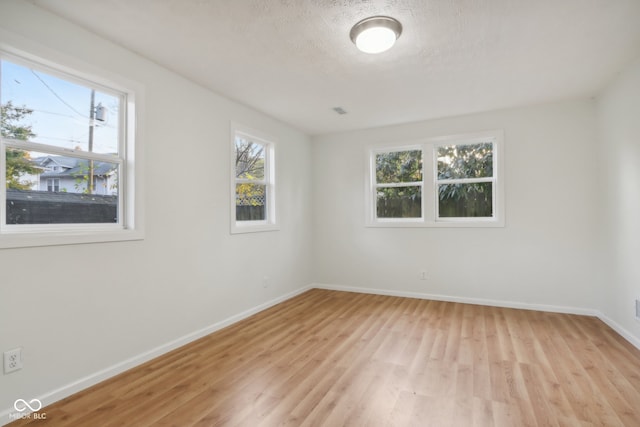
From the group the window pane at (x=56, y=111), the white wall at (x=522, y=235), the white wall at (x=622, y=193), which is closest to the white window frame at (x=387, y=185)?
the white wall at (x=522, y=235)

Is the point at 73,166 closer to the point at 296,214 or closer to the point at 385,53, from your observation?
the point at 385,53

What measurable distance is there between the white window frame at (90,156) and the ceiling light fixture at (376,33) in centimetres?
188

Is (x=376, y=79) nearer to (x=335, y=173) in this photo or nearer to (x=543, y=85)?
(x=543, y=85)

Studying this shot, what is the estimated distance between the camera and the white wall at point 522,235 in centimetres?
385

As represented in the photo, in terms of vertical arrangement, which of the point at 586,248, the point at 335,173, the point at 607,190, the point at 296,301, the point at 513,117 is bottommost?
the point at 296,301

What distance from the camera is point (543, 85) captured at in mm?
3391

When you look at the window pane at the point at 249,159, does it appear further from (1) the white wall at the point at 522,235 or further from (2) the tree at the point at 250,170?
(1) the white wall at the point at 522,235

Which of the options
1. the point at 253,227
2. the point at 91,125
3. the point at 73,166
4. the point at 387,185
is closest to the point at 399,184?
the point at 387,185

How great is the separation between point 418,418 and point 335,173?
12.8 ft

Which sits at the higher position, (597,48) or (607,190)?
(597,48)

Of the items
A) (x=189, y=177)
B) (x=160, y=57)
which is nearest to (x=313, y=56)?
(x=160, y=57)

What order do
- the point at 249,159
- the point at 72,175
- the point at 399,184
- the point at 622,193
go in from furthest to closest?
the point at 399,184, the point at 249,159, the point at 622,193, the point at 72,175

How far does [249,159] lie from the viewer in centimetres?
418

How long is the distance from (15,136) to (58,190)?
1.37 ft
